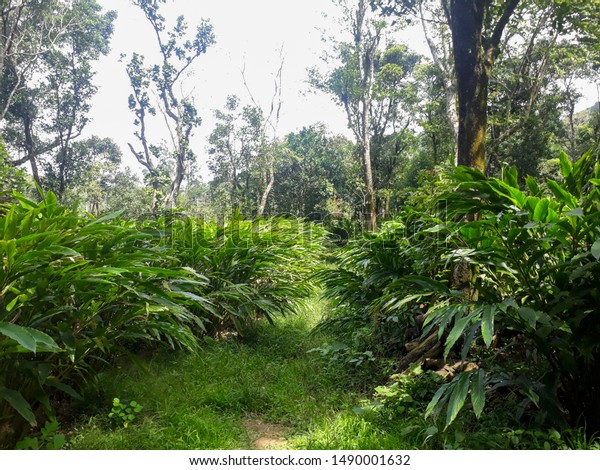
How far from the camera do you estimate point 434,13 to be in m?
8.57

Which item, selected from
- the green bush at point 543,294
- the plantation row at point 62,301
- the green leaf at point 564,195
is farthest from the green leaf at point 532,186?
the plantation row at point 62,301

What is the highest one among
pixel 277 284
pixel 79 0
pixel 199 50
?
pixel 79 0

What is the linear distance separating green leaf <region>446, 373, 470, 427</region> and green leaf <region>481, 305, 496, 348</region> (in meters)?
0.24

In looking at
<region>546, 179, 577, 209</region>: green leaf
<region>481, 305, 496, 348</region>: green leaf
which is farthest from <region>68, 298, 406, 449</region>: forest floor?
<region>546, 179, 577, 209</region>: green leaf

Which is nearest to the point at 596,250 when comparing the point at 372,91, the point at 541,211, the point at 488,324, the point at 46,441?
the point at 541,211

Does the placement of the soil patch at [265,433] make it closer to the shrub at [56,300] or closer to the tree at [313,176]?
the shrub at [56,300]

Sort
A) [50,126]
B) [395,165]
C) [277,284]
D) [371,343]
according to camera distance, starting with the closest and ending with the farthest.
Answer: [371,343] < [277,284] < [395,165] < [50,126]

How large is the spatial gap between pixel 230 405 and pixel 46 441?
932mm

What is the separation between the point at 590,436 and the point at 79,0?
58.0 ft

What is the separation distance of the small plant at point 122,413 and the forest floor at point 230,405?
3 cm

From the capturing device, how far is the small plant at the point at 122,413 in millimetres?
1887

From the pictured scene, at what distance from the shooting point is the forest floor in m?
1.81

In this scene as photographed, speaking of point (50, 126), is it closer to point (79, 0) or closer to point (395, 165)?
point (79, 0)

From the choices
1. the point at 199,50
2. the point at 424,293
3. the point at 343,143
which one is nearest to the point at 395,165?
the point at 343,143
